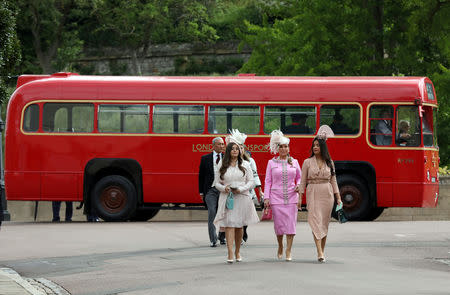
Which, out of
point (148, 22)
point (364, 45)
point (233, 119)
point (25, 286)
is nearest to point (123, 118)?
point (233, 119)

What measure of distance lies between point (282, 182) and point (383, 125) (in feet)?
29.4

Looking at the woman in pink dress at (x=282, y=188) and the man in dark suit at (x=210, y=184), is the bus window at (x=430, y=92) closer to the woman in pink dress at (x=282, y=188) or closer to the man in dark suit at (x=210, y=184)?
the man in dark suit at (x=210, y=184)

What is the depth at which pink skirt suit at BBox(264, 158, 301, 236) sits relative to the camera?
44.8 feet

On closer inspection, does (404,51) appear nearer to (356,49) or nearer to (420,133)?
(356,49)

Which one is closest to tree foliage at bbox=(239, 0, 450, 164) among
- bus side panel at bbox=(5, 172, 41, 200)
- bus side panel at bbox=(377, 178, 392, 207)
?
bus side panel at bbox=(377, 178, 392, 207)

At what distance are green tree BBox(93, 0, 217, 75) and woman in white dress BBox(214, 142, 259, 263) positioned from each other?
4478 cm

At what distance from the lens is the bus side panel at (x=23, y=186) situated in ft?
74.2

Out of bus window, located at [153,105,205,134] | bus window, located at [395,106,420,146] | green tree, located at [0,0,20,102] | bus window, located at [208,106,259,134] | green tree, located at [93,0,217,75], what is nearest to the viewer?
green tree, located at [0,0,20,102]

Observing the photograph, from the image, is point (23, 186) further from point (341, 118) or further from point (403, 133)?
point (403, 133)

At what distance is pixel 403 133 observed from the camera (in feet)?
72.4

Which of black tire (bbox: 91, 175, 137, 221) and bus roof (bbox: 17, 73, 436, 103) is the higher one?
bus roof (bbox: 17, 73, 436, 103)

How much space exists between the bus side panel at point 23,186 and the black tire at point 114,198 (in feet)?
3.98

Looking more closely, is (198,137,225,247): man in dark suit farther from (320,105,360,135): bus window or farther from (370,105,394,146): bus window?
(370,105,394,146): bus window

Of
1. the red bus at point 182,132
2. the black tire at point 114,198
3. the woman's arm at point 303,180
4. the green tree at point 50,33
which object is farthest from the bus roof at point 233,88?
the green tree at point 50,33
